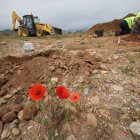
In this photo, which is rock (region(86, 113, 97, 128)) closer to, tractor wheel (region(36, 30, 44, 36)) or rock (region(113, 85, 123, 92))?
rock (region(113, 85, 123, 92))

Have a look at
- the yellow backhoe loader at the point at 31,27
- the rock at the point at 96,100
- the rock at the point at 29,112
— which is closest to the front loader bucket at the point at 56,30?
the yellow backhoe loader at the point at 31,27

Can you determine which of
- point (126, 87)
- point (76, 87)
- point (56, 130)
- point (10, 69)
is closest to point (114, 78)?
point (126, 87)

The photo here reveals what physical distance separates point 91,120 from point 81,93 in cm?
66

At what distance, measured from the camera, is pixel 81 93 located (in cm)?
332

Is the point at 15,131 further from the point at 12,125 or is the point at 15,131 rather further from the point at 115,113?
the point at 115,113

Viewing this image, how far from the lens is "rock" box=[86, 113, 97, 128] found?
269cm

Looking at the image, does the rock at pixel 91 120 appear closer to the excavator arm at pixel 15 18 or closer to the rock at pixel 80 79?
the rock at pixel 80 79

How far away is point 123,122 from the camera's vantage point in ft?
9.00

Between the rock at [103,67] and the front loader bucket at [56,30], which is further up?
the rock at [103,67]

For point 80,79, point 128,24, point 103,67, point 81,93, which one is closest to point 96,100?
point 81,93

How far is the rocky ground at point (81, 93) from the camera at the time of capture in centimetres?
264

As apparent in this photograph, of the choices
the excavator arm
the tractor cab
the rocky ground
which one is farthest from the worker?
the excavator arm

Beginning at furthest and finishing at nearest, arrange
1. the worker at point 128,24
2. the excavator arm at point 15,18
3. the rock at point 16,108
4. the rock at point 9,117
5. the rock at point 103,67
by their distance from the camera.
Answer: the excavator arm at point 15,18 → the worker at point 128,24 → the rock at point 103,67 → the rock at point 16,108 → the rock at point 9,117

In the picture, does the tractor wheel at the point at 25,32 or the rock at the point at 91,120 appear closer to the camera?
the rock at the point at 91,120
